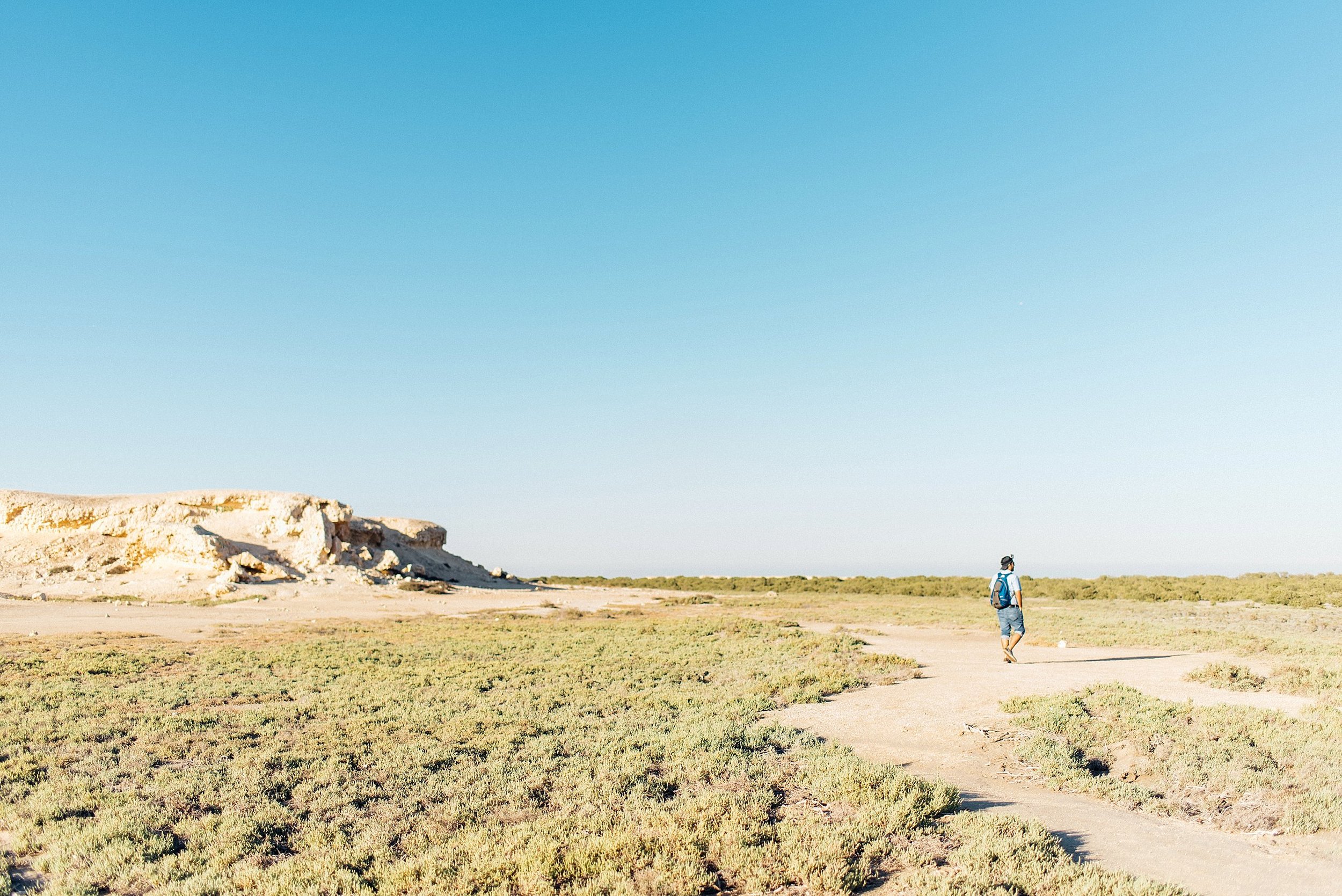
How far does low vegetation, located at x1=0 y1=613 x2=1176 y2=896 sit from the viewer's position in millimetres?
5637

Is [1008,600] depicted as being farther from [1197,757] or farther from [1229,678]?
[1197,757]

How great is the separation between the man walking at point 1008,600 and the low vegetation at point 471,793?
3.18m

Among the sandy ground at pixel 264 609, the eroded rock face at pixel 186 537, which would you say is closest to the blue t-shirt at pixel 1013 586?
the sandy ground at pixel 264 609

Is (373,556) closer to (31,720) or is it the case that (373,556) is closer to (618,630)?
(618,630)

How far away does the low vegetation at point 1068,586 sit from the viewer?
39.2m

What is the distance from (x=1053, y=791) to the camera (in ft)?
25.9

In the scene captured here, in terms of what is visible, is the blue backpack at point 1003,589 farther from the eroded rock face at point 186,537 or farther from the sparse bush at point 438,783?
the eroded rock face at point 186,537

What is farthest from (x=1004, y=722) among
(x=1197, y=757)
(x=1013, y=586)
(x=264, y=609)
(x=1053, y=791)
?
(x=264, y=609)

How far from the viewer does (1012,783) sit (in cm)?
812

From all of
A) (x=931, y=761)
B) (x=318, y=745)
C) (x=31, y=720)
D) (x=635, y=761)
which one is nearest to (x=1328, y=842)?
(x=931, y=761)

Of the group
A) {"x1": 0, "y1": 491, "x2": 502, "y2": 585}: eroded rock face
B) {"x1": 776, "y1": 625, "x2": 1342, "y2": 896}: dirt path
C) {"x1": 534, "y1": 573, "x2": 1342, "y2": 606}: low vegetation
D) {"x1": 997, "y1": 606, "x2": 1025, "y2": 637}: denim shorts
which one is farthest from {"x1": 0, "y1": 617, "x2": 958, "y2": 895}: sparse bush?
{"x1": 534, "y1": 573, "x2": 1342, "y2": 606}: low vegetation

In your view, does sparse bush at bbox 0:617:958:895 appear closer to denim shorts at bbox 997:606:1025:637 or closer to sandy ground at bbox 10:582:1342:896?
sandy ground at bbox 10:582:1342:896

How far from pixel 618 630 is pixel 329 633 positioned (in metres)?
9.07

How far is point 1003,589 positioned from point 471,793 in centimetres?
1173
